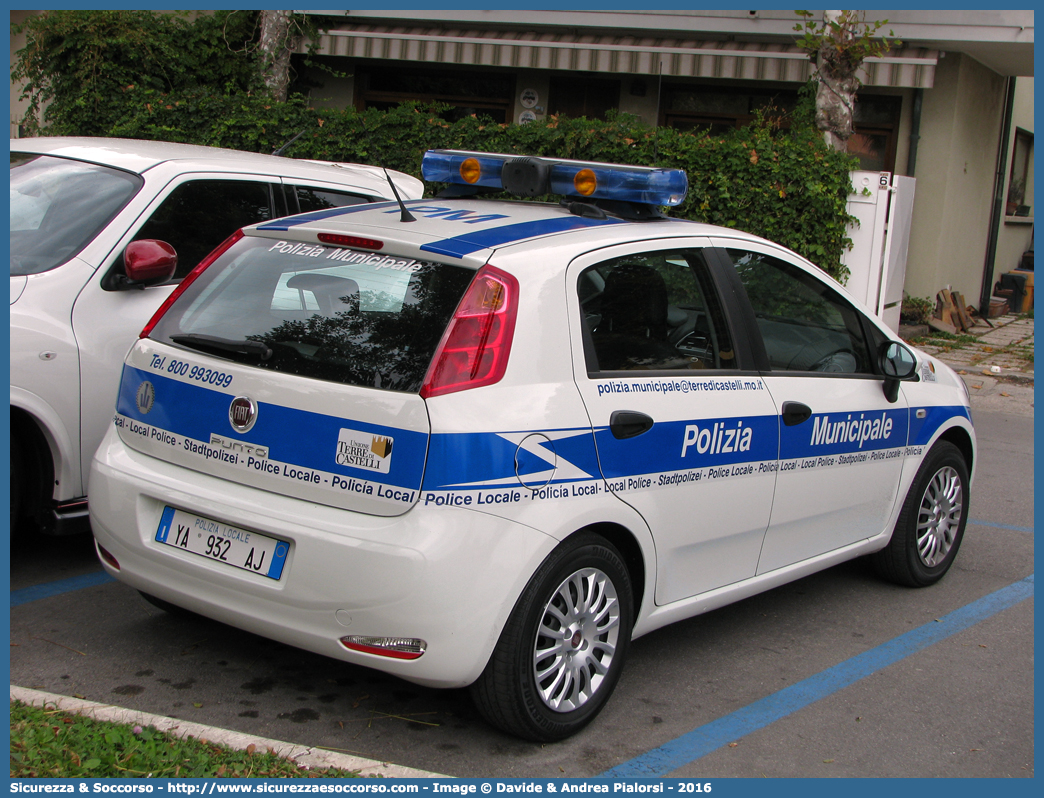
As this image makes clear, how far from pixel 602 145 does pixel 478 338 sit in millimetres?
7734

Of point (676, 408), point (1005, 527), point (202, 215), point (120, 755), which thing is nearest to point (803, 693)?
point (676, 408)

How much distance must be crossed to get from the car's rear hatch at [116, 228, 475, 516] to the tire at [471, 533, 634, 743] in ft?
1.75

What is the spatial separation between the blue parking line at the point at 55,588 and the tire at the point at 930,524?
3578 millimetres

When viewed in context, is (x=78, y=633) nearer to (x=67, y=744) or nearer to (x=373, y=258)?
(x=67, y=744)

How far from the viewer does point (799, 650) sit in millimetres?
4309

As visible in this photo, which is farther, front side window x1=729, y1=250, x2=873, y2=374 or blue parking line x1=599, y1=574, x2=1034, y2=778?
front side window x1=729, y1=250, x2=873, y2=374

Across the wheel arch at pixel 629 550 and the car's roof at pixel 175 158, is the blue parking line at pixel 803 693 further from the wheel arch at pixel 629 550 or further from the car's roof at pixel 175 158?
the car's roof at pixel 175 158

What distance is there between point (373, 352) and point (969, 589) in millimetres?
3526

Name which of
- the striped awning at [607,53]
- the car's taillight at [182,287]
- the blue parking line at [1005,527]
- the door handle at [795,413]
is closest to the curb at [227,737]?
the car's taillight at [182,287]

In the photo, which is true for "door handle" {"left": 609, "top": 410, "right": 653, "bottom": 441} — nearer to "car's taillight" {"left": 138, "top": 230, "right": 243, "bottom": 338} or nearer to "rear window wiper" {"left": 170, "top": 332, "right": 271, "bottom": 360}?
"rear window wiper" {"left": 170, "top": 332, "right": 271, "bottom": 360}

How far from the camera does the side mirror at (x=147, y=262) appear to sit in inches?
172

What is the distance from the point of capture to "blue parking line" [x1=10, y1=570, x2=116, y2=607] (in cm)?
427

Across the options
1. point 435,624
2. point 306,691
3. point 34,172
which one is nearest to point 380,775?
point 435,624

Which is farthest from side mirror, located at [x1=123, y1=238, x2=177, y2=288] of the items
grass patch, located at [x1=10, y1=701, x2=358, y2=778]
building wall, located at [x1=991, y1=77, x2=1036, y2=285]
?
building wall, located at [x1=991, y1=77, x2=1036, y2=285]
